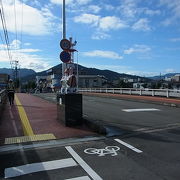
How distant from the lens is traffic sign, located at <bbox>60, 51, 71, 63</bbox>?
35.4ft

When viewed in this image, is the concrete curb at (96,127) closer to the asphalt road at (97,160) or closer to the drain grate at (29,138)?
the asphalt road at (97,160)

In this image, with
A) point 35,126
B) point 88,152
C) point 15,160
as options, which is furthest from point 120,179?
point 35,126

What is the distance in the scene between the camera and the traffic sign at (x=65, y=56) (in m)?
10.8

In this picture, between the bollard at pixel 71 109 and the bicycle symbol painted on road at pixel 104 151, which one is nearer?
the bicycle symbol painted on road at pixel 104 151

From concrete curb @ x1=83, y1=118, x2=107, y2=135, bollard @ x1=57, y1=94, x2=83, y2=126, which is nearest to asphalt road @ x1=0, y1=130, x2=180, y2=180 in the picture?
concrete curb @ x1=83, y1=118, x2=107, y2=135

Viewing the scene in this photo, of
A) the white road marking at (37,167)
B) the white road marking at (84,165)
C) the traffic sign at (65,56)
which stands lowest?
the white road marking at (37,167)

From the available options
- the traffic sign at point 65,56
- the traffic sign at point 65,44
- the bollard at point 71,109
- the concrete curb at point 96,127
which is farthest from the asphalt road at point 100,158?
the traffic sign at point 65,44

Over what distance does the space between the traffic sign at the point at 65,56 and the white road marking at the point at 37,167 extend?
18.5ft

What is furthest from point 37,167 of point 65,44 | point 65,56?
point 65,44

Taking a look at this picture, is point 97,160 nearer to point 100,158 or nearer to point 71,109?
point 100,158

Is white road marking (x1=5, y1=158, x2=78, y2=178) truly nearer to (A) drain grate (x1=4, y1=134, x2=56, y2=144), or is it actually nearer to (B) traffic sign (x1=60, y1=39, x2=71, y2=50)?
(A) drain grate (x1=4, y1=134, x2=56, y2=144)

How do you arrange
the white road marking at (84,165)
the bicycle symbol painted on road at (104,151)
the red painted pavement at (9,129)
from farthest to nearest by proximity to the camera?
the red painted pavement at (9,129) → the bicycle symbol painted on road at (104,151) → the white road marking at (84,165)

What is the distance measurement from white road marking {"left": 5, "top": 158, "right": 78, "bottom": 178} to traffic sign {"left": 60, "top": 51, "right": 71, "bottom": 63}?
5646mm

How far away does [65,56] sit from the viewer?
10883 mm
